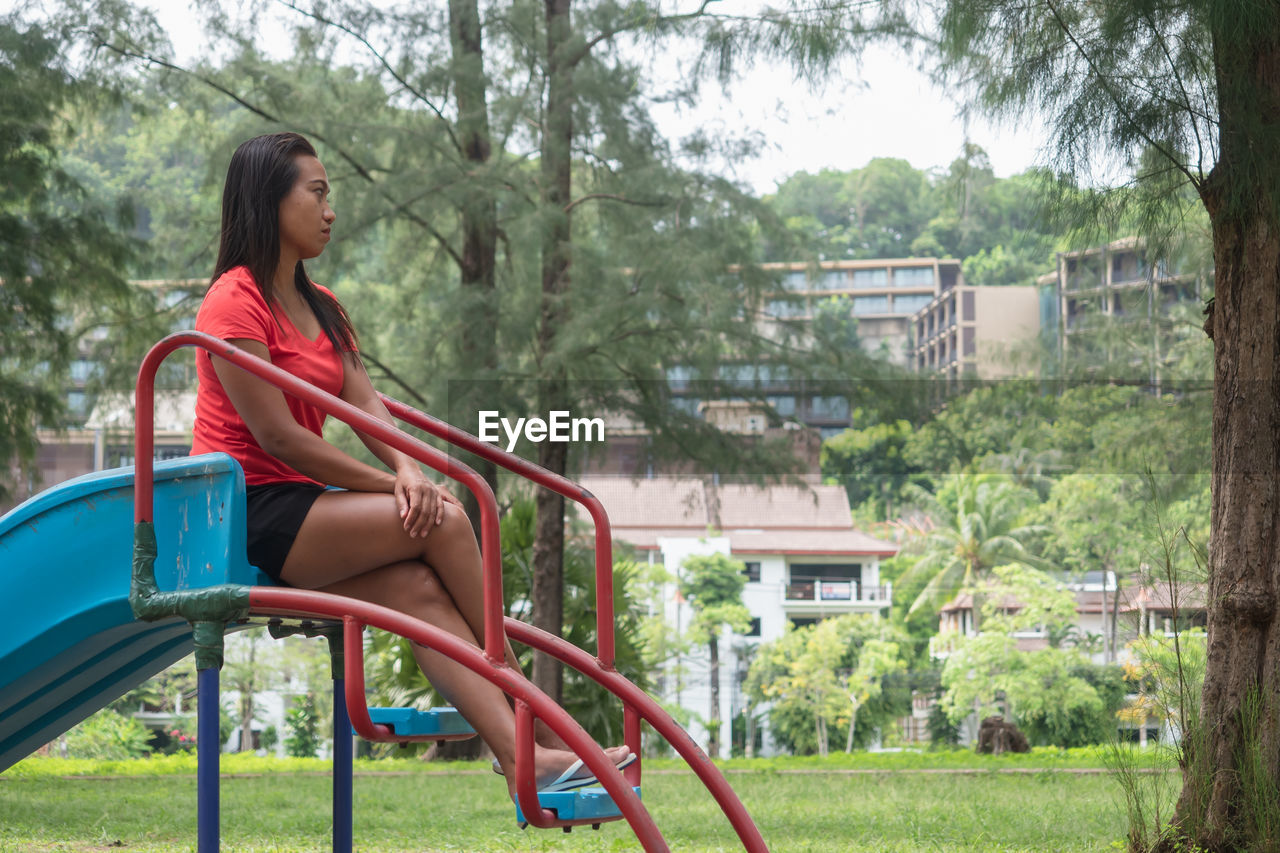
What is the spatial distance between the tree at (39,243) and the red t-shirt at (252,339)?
5959 mm

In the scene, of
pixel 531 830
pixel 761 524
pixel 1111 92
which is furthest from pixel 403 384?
pixel 761 524

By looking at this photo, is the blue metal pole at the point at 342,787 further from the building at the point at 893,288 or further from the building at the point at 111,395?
the building at the point at 893,288

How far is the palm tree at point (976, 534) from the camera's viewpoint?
107 ft

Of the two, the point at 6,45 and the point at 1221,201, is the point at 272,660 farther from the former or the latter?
the point at 1221,201

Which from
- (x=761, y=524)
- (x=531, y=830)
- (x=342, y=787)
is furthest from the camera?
(x=761, y=524)

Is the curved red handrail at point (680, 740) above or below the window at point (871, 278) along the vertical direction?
below

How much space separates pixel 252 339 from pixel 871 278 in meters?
74.7

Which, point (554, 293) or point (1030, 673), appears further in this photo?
point (1030, 673)

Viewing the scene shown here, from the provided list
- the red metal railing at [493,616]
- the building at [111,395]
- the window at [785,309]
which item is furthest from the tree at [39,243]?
the red metal railing at [493,616]

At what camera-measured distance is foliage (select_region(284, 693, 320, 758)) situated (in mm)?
26359

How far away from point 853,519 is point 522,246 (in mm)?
38601

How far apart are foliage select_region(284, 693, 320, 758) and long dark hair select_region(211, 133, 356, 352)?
23.4 metres

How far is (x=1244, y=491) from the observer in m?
3.48

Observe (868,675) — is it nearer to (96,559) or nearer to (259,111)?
(259,111)
